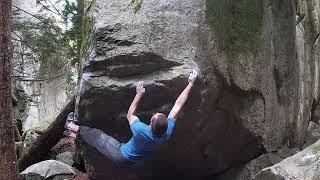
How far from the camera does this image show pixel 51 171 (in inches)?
338

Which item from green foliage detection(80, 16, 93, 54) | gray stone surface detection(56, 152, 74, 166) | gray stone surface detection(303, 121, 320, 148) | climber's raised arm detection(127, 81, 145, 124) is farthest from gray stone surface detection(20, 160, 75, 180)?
gray stone surface detection(303, 121, 320, 148)

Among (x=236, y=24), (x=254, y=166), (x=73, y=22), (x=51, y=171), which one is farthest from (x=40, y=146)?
(x=236, y=24)

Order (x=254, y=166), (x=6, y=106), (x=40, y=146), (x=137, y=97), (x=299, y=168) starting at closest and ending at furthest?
(x=299, y=168) → (x=137, y=97) → (x=6, y=106) → (x=254, y=166) → (x=40, y=146)

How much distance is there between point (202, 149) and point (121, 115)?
70.2 inches

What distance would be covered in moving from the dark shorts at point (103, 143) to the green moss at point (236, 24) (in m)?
2.45

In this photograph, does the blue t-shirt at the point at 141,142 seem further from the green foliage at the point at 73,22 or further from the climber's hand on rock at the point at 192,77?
the green foliage at the point at 73,22

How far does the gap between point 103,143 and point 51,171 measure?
2.22 meters

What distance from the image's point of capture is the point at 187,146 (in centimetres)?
802

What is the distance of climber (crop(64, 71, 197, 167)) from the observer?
6.17m

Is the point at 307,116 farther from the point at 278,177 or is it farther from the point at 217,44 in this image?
the point at 278,177

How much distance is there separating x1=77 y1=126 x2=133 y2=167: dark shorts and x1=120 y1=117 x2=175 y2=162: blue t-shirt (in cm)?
12

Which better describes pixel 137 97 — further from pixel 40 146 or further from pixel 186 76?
pixel 40 146

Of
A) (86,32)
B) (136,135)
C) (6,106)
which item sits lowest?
(136,135)

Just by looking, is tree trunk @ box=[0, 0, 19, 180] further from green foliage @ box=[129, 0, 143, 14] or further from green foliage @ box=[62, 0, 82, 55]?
green foliage @ box=[62, 0, 82, 55]
